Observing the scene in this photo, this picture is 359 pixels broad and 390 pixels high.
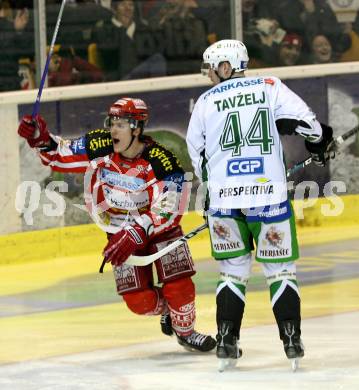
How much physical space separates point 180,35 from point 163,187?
4396 mm

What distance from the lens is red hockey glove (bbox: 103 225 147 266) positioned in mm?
7418

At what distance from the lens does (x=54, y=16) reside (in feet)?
36.2

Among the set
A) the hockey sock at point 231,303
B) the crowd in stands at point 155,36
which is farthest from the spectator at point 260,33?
the hockey sock at point 231,303

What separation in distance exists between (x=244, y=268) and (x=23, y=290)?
120 inches

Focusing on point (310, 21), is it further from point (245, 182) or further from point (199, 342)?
point (245, 182)

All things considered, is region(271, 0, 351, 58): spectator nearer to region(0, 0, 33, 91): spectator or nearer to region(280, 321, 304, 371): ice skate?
region(0, 0, 33, 91): spectator

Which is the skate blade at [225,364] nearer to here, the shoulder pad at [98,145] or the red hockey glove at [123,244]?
the red hockey glove at [123,244]

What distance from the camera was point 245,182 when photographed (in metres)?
7.12

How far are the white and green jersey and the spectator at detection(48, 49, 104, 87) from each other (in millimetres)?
4106

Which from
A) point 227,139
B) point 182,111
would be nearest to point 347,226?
point 182,111

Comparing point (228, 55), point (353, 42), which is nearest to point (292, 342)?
point (228, 55)

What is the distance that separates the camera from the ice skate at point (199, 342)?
7672 millimetres

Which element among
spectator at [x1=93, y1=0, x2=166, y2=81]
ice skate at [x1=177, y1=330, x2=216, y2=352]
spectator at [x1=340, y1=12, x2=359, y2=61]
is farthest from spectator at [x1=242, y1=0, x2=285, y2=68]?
ice skate at [x1=177, y1=330, x2=216, y2=352]

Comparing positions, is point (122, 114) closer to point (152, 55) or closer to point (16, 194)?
point (16, 194)
